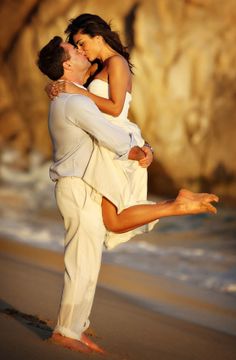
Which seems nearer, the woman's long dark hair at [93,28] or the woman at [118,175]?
the woman at [118,175]

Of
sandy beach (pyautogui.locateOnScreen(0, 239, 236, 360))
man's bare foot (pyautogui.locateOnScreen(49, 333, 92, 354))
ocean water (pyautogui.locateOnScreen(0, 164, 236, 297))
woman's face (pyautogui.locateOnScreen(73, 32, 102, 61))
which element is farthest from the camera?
ocean water (pyautogui.locateOnScreen(0, 164, 236, 297))

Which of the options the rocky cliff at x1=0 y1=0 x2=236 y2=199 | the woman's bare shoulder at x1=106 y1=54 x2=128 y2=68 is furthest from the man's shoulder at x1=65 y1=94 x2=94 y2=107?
the rocky cliff at x1=0 y1=0 x2=236 y2=199

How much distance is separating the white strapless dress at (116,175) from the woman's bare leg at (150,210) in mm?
47

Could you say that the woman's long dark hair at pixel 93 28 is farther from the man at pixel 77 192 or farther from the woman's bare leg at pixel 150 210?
the woman's bare leg at pixel 150 210

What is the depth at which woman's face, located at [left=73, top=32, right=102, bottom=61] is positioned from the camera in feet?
15.5

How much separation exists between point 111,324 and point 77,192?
4.12 ft

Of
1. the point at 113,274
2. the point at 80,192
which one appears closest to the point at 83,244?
the point at 80,192

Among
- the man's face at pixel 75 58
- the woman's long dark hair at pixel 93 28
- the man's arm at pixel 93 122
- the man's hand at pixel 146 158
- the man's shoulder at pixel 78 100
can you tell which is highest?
the woman's long dark hair at pixel 93 28

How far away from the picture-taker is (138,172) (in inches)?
183

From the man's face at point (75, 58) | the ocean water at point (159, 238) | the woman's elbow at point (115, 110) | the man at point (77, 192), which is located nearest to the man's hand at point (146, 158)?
the man at point (77, 192)

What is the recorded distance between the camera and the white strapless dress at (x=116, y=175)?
4.43 meters

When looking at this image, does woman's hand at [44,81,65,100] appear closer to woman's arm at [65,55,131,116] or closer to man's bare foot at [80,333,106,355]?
woman's arm at [65,55,131,116]

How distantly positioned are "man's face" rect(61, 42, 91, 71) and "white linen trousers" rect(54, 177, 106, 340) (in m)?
0.61

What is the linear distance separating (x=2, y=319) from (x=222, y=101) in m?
7.83
